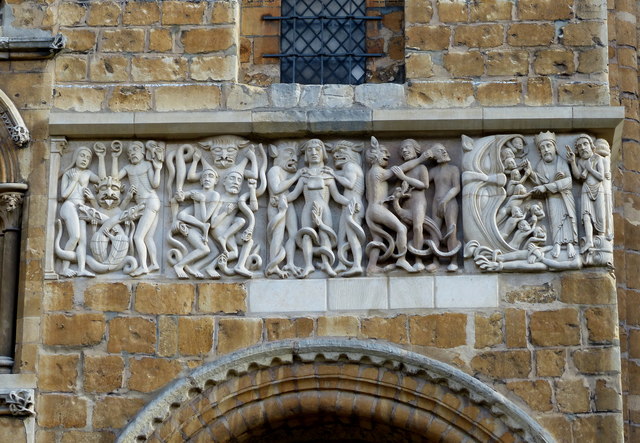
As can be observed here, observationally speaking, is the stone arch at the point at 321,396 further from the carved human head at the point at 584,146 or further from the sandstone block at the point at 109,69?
the sandstone block at the point at 109,69

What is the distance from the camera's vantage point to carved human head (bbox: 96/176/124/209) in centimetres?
1291

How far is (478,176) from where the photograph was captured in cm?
1274

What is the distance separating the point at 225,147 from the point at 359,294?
1434mm

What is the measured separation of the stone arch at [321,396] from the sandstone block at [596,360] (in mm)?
611

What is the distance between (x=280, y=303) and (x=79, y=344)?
138cm

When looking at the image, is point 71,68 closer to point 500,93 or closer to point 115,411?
point 115,411

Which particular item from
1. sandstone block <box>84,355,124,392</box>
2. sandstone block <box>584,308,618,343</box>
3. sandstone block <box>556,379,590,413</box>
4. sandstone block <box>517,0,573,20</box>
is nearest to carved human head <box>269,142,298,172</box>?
sandstone block <box>84,355,124,392</box>

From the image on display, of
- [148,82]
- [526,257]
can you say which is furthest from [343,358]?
[148,82]

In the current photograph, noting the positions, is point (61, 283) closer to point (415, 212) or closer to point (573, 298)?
point (415, 212)

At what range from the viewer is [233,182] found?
42.3 feet

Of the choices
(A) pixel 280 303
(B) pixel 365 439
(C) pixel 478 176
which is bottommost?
(B) pixel 365 439

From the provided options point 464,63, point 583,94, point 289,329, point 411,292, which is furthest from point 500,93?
point 289,329

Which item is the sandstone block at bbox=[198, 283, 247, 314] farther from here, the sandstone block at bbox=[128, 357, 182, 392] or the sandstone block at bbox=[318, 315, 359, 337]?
the sandstone block at bbox=[318, 315, 359, 337]

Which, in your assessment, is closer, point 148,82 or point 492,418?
point 492,418
